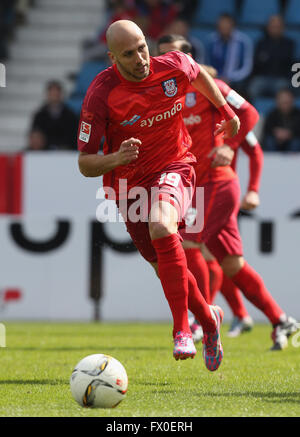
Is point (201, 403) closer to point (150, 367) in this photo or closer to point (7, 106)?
point (150, 367)

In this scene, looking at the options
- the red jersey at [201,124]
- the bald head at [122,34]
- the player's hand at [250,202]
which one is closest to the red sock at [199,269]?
the player's hand at [250,202]

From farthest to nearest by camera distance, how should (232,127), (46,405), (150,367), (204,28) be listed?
(204,28)
(150,367)
(232,127)
(46,405)

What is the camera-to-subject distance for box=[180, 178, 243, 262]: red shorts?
7039 millimetres

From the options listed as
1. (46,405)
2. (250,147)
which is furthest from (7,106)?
(46,405)

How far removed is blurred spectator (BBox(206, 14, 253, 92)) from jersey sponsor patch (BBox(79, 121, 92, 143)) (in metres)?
7.69

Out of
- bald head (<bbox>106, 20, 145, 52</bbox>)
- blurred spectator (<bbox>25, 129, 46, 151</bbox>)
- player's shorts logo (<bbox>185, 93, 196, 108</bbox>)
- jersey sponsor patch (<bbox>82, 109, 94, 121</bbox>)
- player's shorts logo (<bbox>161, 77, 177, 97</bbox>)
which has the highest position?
bald head (<bbox>106, 20, 145, 52</bbox>)

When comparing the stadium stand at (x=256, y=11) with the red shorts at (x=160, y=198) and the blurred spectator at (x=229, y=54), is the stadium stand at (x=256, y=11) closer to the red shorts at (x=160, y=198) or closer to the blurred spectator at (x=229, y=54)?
the blurred spectator at (x=229, y=54)

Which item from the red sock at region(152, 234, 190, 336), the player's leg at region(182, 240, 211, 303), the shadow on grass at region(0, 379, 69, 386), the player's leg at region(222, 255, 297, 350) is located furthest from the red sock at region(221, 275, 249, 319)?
the red sock at region(152, 234, 190, 336)

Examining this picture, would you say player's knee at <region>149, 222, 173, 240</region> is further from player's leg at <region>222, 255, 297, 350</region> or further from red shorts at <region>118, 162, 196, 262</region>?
player's leg at <region>222, 255, 297, 350</region>

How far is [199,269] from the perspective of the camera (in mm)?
6980

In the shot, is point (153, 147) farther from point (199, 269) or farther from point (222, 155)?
point (199, 269)

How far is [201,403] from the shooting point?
14.7 ft

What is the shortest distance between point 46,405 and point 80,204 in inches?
Answer: 242

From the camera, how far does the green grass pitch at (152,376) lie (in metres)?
4.30
